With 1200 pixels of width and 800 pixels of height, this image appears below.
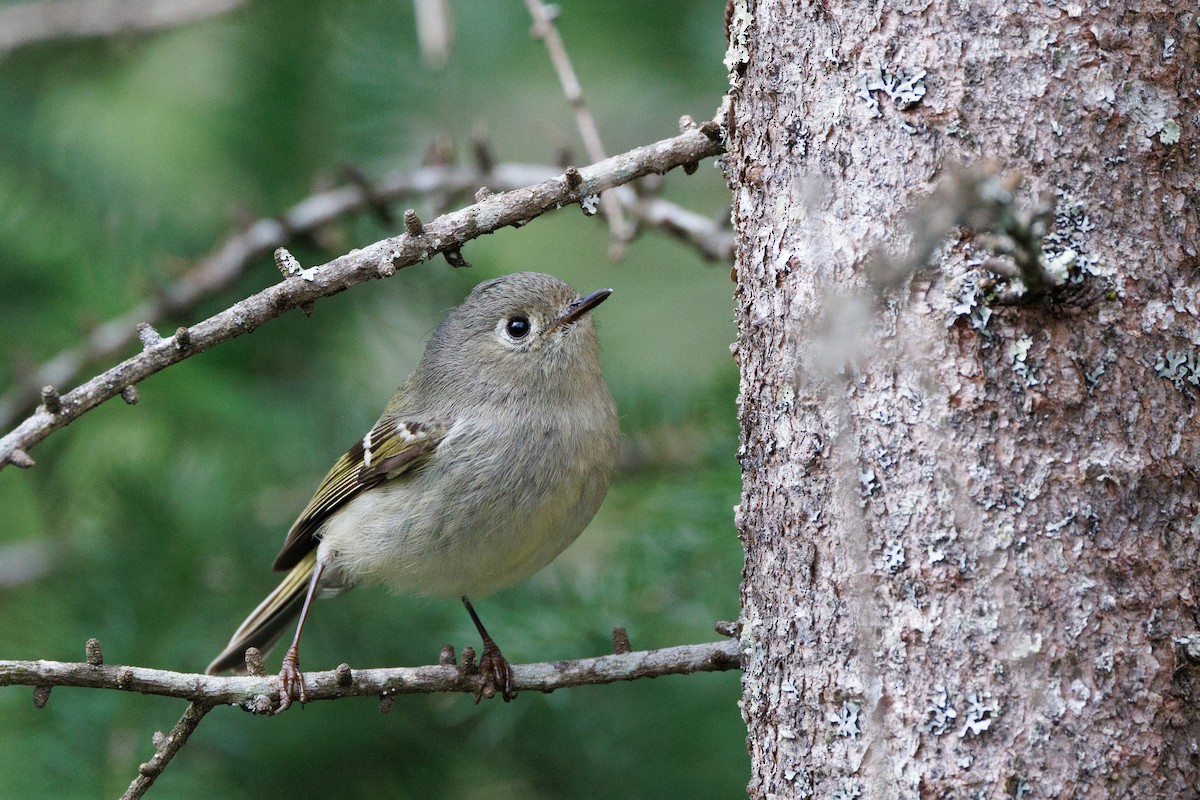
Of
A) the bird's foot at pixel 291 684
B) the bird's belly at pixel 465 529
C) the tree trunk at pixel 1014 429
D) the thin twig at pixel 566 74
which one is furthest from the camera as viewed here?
the bird's belly at pixel 465 529

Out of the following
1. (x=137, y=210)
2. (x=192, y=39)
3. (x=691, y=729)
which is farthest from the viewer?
(x=192, y=39)

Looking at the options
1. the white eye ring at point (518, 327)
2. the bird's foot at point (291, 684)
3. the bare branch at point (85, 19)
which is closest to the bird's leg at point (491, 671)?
the bird's foot at point (291, 684)

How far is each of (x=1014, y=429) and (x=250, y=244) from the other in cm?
253

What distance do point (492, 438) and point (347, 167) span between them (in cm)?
90

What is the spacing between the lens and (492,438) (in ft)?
10.3

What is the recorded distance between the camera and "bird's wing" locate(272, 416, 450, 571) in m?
3.26

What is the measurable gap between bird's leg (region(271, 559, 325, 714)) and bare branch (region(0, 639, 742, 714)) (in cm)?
3

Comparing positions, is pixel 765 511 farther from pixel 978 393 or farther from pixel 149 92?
pixel 149 92

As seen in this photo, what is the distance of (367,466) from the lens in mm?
3330

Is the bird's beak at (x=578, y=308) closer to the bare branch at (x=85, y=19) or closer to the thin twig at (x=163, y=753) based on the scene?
the thin twig at (x=163, y=753)

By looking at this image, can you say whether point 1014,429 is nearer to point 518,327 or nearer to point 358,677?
point 358,677

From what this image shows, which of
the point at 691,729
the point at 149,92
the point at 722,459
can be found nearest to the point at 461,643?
the point at 691,729

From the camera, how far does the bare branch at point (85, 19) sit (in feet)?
13.5

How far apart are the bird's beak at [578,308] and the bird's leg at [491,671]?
80 cm
